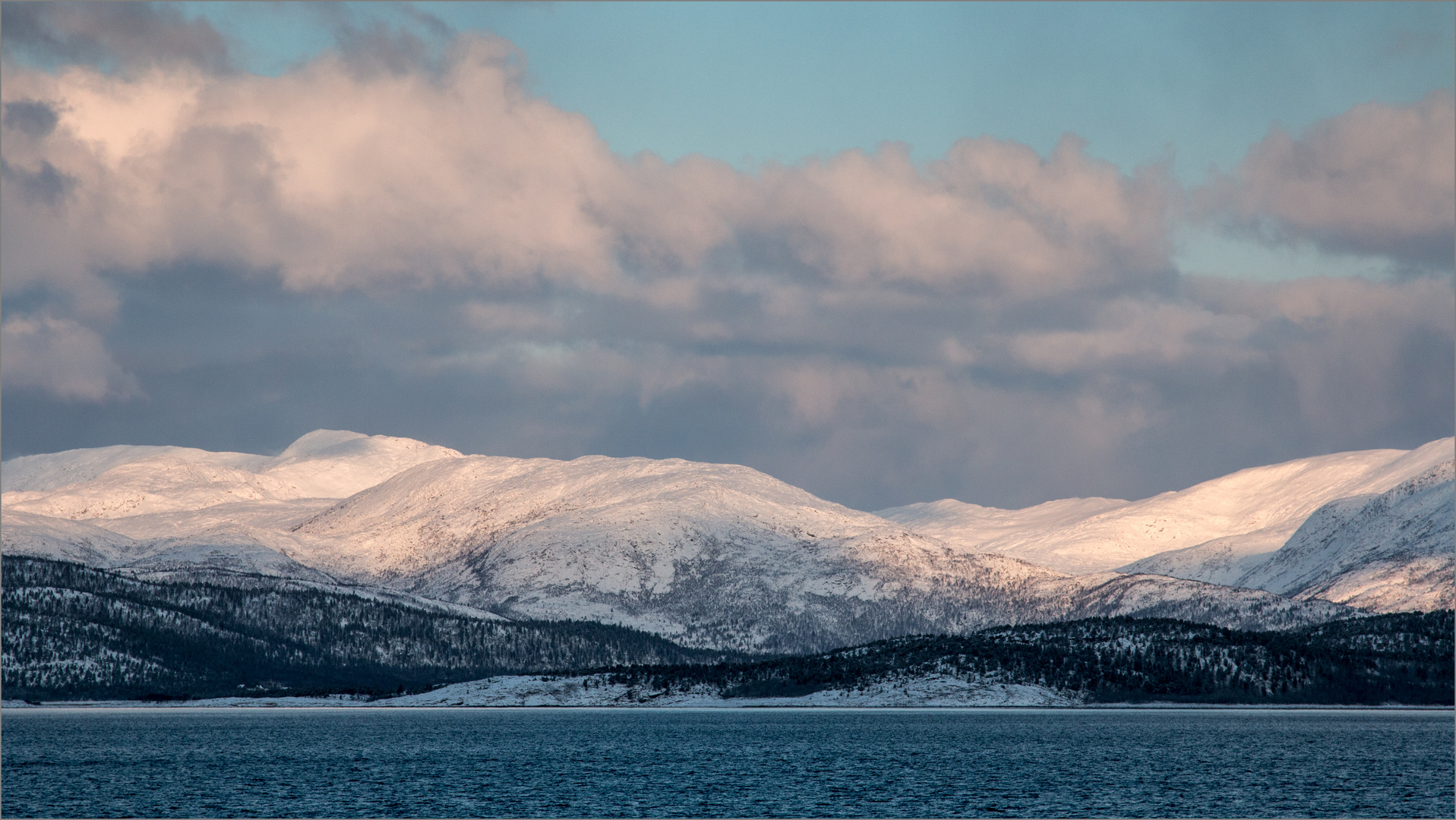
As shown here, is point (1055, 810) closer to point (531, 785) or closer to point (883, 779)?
point (883, 779)

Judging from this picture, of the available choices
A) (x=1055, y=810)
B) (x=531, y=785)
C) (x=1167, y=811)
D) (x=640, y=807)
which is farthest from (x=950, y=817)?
(x=531, y=785)

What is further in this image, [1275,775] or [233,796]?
[1275,775]

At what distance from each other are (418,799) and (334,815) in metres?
17.6

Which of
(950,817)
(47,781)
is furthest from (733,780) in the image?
(47,781)

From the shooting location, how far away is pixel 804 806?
536 ft

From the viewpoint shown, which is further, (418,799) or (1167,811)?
(418,799)

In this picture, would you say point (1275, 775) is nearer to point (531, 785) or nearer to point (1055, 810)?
point (1055, 810)

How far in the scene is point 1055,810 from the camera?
158m

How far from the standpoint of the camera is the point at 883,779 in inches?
7618

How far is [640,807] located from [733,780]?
103ft

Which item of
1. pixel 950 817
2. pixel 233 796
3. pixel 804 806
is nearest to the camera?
pixel 950 817

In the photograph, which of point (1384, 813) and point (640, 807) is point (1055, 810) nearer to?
point (1384, 813)

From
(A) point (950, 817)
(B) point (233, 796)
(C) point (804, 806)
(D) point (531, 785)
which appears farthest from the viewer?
(D) point (531, 785)

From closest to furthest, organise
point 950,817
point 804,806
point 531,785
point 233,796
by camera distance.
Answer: point 950,817, point 804,806, point 233,796, point 531,785
